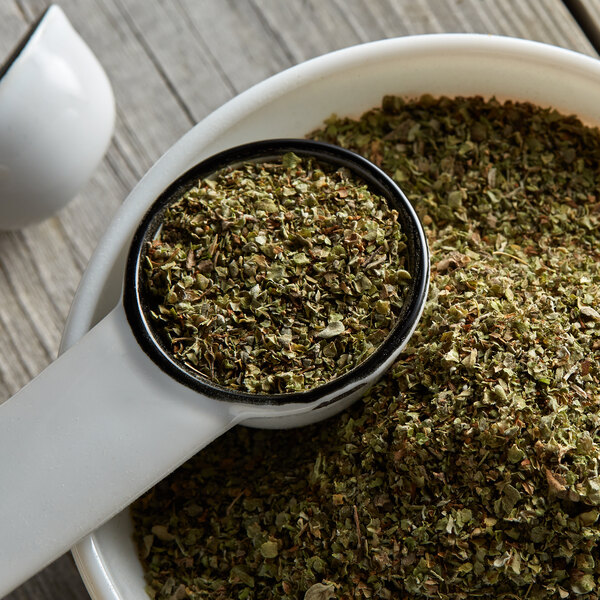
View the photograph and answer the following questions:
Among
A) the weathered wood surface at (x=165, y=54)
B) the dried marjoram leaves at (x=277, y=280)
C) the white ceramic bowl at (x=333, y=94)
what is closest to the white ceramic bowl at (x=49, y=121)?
the weathered wood surface at (x=165, y=54)

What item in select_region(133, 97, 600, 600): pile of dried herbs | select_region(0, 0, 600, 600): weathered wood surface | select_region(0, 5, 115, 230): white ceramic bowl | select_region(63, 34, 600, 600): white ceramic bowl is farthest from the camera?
select_region(0, 0, 600, 600): weathered wood surface

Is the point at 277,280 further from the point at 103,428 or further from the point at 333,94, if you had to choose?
the point at 333,94

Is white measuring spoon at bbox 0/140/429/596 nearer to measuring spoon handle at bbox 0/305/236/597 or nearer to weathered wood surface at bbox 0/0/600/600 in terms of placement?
measuring spoon handle at bbox 0/305/236/597

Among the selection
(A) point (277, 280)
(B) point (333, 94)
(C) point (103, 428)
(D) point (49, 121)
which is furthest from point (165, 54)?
(C) point (103, 428)

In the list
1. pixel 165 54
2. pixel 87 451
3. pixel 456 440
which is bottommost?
pixel 456 440

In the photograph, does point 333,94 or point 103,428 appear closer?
point 103,428

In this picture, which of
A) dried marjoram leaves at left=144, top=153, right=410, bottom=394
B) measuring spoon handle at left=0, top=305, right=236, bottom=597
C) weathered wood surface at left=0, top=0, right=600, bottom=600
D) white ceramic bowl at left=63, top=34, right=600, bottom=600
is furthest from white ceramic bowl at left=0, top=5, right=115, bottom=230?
measuring spoon handle at left=0, top=305, right=236, bottom=597

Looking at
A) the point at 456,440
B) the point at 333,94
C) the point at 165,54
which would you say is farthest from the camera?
the point at 165,54
